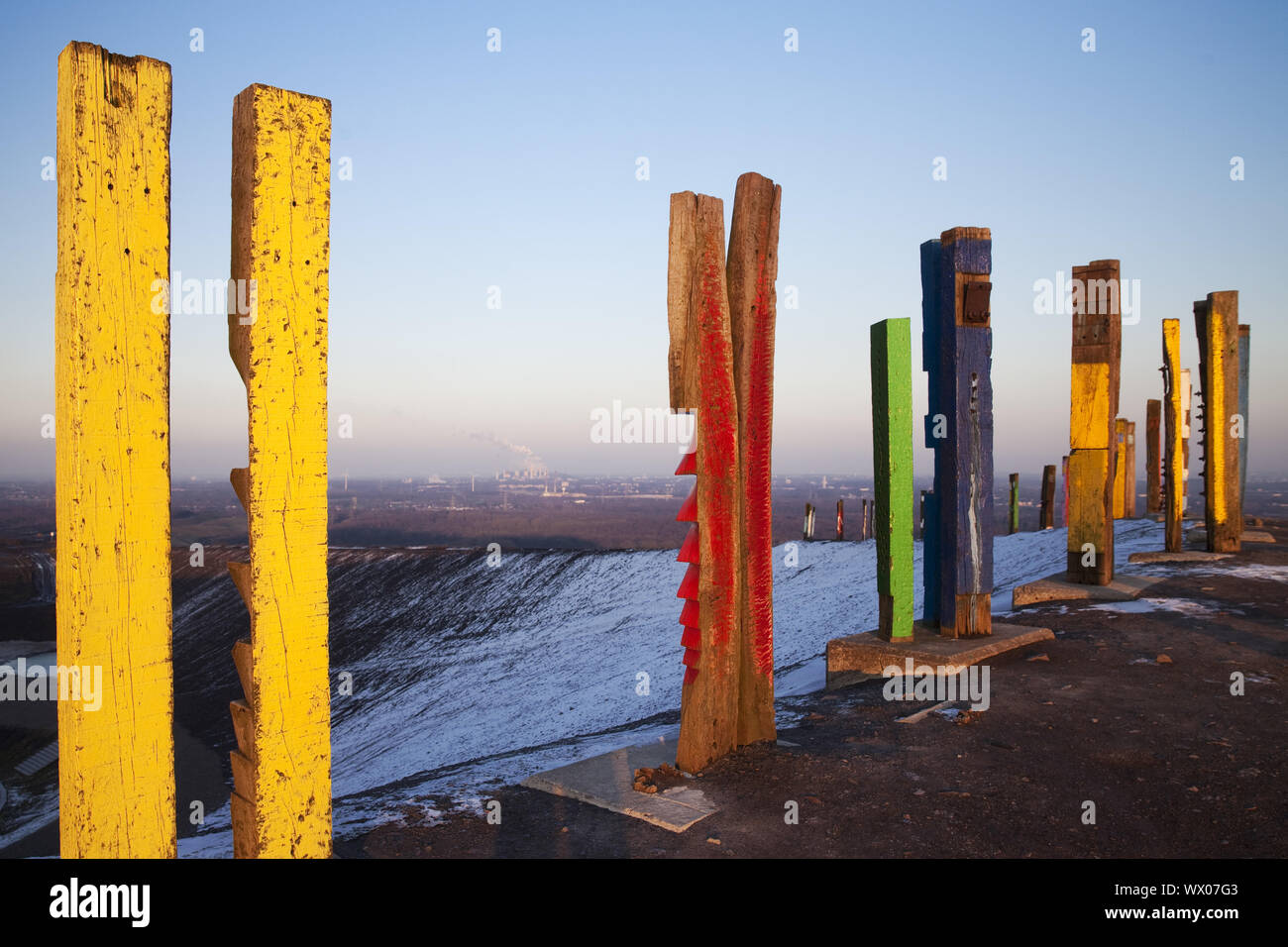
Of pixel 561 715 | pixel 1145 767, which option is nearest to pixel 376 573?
pixel 561 715

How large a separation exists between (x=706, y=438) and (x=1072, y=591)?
634 centimetres

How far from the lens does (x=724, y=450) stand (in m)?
4.90

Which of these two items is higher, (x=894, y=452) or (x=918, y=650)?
(x=894, y=452)

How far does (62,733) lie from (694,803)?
9.35 ft

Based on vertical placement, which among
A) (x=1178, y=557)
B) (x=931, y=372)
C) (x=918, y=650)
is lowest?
(x=918, y=650)

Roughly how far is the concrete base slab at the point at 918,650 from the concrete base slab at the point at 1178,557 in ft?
17.0

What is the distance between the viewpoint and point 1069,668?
667 centimetres

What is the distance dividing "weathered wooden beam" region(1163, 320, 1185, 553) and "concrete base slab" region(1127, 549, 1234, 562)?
30 cm

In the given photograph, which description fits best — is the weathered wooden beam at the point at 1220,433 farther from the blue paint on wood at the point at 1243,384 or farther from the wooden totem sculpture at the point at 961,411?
the wooden totem sculpture at the point at 961,411

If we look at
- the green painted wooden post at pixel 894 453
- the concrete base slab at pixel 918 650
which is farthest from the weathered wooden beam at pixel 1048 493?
the green painted wooden post at pixel 894 453

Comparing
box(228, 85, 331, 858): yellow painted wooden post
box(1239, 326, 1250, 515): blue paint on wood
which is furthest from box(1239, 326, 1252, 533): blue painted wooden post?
box(228, 85, 331, 858): yellow painted wooden post

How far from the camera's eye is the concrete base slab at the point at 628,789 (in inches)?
165

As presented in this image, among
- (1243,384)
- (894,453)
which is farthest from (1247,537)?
(894,453)

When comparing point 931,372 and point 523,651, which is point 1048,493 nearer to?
point 523,651
